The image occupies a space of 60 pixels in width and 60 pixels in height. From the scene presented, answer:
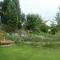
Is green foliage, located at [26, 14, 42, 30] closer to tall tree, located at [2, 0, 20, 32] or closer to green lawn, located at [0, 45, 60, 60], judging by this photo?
tall tree, located at [2, 0, 20, 32]

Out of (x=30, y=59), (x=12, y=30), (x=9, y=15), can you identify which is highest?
(x=9, y=15)

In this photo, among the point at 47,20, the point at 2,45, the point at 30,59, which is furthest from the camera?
the point at 47,20

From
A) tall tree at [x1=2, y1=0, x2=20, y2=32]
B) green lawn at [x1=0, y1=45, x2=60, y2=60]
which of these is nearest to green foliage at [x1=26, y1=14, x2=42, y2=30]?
tall tree at [x1=2, y1=0, x2=20, y2=32]

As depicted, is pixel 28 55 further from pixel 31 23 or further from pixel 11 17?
pixel 31 23

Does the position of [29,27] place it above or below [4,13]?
below

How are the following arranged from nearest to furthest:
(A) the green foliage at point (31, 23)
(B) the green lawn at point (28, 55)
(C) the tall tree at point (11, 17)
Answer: (B) the green lawn at point (28, 55) → (C) the tall tree at point (11, 17) → (A) the green foliage at point (31, 23)

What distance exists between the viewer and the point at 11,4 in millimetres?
22438

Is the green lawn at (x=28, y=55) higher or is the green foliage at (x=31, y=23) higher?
the green foliage at (x=31, y=23)

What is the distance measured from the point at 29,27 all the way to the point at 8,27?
3127mm

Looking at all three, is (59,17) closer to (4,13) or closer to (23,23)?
(23,23)

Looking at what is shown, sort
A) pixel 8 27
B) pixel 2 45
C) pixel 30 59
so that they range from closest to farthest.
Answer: pixel 30 59 → pixel 2 45 → pixel 8 27

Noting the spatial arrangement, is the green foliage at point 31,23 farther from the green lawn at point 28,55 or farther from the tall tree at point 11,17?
the green lawn at point 28,55

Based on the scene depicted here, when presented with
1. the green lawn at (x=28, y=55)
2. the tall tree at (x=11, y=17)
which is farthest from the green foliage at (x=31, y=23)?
the green lawn at (x=28, y=55)

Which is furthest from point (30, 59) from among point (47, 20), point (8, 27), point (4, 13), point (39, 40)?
point (47, 20)
